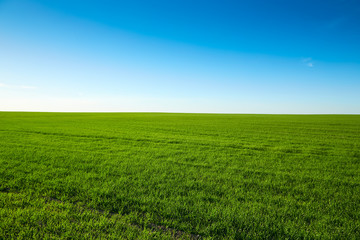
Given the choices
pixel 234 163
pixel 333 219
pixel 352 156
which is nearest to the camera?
pixel 333 219

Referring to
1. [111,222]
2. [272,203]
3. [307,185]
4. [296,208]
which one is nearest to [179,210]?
[111,222]

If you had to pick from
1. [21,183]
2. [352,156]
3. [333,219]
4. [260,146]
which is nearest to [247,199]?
[333,219]

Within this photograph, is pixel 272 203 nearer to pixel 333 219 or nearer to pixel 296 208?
pixel 296 208

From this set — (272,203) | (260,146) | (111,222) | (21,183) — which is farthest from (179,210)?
(260,146)

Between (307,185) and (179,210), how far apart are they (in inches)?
183

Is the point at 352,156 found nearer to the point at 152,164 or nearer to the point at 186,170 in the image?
the point at 186,170

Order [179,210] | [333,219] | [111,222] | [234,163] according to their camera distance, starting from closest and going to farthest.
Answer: [111,222] < [333,219] < [179,210] < [234,163]

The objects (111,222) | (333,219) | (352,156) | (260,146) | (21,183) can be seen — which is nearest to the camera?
(111,222)

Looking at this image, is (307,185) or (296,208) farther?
(307,185)

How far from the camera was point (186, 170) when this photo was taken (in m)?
7.31

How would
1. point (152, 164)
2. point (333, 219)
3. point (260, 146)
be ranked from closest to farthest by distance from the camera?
point (333, 219) → point (152, 164) → point (260, 146)

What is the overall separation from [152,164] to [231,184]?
3559 mm

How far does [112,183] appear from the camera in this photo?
5812mm

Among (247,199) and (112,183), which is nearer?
(247,199)
